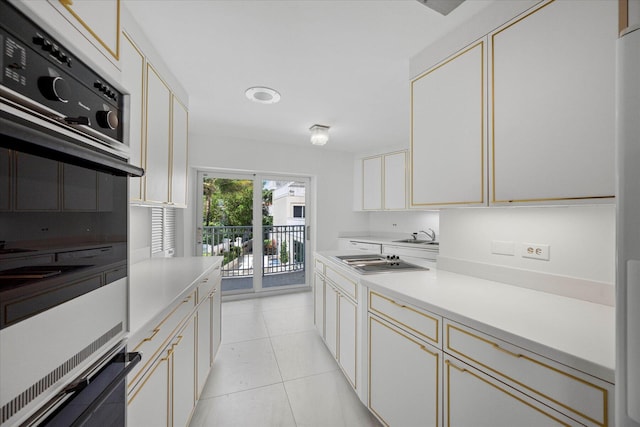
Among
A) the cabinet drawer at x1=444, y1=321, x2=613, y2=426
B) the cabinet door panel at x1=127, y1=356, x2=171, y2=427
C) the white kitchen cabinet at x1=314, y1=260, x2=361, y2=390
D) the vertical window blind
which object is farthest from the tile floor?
the vertical window blind

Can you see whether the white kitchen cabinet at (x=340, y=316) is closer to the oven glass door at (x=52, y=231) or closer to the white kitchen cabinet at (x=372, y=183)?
the oven glass door at (x=52, y=231)

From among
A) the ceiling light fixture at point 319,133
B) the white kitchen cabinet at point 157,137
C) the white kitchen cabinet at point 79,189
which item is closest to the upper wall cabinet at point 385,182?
the ceiling light fixture at point 319,133

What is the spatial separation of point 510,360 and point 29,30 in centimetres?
164

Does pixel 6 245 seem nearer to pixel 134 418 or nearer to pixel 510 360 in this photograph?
pixel 134 418

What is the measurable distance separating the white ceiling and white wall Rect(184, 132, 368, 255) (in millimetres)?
825

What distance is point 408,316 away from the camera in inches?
54.2

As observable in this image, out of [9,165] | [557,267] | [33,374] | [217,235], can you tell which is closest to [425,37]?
[557,267]

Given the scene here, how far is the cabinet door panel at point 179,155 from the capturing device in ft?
6.84

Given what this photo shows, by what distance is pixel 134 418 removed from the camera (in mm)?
953

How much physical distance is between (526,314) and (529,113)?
37.3 inches

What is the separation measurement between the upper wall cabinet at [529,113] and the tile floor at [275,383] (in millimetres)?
1592

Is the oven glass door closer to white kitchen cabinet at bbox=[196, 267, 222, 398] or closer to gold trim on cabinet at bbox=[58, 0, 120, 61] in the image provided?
gold trim on cabinet at bbox=[58, 0, 120, 61]

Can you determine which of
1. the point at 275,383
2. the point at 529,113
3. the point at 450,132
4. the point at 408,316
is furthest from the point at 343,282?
the point at 529,113

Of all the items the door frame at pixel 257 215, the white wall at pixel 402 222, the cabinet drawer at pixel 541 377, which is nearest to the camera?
the cabinet drawer at pixel 541 377
